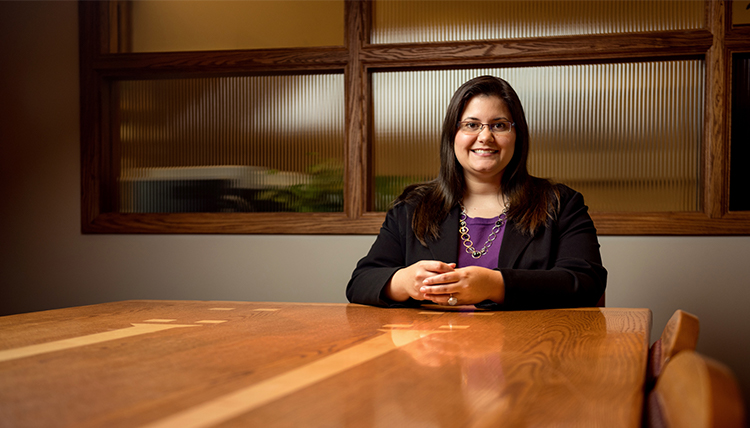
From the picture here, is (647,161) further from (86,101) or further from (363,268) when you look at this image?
(86,101)

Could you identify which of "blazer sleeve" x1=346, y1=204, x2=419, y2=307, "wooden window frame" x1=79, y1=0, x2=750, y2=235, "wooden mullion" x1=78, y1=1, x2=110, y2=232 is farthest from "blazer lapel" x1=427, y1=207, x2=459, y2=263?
"wooden mullion" x1=78, y1=1, x2=110, y2=232

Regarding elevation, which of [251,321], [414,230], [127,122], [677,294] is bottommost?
[677,294]

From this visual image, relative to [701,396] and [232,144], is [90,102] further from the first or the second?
[701,396]

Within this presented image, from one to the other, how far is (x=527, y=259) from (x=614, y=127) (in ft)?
4.35

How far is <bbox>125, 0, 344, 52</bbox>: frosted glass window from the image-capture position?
9.71 feet

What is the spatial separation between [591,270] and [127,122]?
2.49 metres

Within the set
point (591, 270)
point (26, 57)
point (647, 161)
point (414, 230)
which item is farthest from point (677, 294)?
point (26, 57)

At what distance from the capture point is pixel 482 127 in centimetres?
189

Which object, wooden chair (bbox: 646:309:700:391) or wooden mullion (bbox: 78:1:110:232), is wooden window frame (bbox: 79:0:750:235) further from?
wooden chair (bbox: 646:309:700:391)

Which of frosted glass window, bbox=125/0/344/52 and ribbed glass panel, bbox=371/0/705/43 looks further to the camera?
frosted glass window, bbox=125/0/344/52

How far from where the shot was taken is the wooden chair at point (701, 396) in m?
0.41

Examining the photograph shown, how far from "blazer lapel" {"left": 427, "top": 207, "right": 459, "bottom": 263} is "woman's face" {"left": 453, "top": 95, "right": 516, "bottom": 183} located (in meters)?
0.18

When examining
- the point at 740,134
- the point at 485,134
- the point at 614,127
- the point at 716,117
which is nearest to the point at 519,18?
the point at 614,127

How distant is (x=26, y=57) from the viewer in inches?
124
